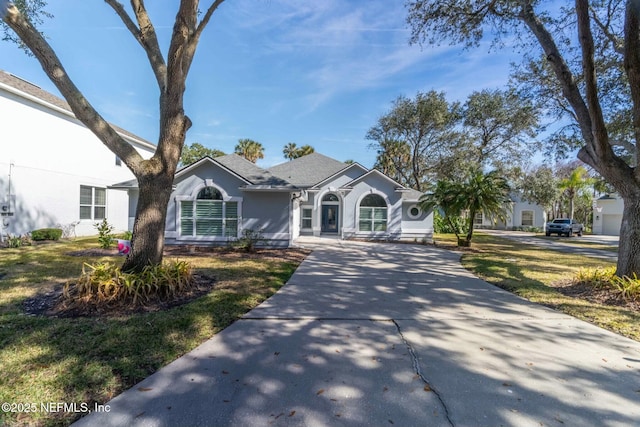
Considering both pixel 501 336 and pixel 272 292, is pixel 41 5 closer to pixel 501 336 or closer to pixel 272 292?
pixel 272 292

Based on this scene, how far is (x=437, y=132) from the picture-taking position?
25391 millimetres

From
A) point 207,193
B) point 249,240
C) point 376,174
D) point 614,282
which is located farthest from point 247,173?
point 614,282

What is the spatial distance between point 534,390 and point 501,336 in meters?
1.38

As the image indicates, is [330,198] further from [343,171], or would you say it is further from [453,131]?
[453,131]

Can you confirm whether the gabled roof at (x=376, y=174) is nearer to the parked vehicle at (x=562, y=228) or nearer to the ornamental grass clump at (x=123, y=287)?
the ornamental grass clump at (x=123, y=287)

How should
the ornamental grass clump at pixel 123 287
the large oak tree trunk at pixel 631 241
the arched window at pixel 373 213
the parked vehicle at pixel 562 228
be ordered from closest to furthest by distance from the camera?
the ornamental grass clump at pixel 123 287
the large oak tree trunk at pixel 631 241
the arched window at pixel 373 213
the parked vehicle at pixel 562 228

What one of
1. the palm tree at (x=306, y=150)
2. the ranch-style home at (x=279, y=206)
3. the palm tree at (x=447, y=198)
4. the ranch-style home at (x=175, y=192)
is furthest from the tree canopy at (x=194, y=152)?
the palm tree at (x=447, y=198)

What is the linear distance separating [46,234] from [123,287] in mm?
12830

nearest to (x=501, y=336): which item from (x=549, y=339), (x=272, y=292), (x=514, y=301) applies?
(x=549, y=339)

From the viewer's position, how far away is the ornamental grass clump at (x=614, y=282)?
586cm

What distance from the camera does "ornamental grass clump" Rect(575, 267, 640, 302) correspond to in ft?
19.2

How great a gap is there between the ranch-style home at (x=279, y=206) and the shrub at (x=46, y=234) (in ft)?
12.2

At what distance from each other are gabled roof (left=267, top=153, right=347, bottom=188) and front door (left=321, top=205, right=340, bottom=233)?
2.02 metres

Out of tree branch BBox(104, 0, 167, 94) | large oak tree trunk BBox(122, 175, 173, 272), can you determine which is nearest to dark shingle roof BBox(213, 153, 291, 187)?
tree branch BBox(104, 0, 167, 94)
